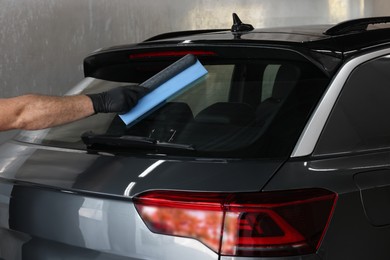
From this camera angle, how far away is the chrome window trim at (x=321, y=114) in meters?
1.71

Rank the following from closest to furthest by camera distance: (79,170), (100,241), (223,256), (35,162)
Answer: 1. (223,256)
2. (100,241)
3. (79,170)
4. (35,162)

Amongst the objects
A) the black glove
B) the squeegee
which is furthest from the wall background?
the squeegee

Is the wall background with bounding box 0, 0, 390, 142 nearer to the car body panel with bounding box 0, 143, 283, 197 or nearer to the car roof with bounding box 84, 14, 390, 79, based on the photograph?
the car roof with bounding box 84, 14, 390, 79

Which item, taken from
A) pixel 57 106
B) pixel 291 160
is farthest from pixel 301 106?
pixel 57 106

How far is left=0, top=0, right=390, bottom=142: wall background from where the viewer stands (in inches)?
185

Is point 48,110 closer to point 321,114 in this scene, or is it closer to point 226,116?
point 226,116

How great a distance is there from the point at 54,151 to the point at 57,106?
16 centimetres

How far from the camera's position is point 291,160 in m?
1.67

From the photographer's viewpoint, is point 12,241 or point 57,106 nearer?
point 12,241

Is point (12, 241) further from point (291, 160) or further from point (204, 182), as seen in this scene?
point (291, 160)

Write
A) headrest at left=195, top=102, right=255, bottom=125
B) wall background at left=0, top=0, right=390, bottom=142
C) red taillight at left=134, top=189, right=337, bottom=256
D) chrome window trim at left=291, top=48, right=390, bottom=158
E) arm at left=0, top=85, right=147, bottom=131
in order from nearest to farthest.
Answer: red taillight at left=134, top=189, right=337, bottom=256 → chrome window trim at left=291, top=48, right=390, bottom=158 → headrest at left=195, top=102, right=255, bottom=125 → arm at left=0, top=85, right=147, bottom=131 → wall background at left=0, top=0, right=390, bottom=142

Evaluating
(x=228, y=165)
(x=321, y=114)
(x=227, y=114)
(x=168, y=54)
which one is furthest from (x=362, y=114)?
(x=168, y=54)

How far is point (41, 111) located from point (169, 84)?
0.46 meters

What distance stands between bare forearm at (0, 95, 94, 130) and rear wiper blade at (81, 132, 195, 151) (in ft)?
0.36
